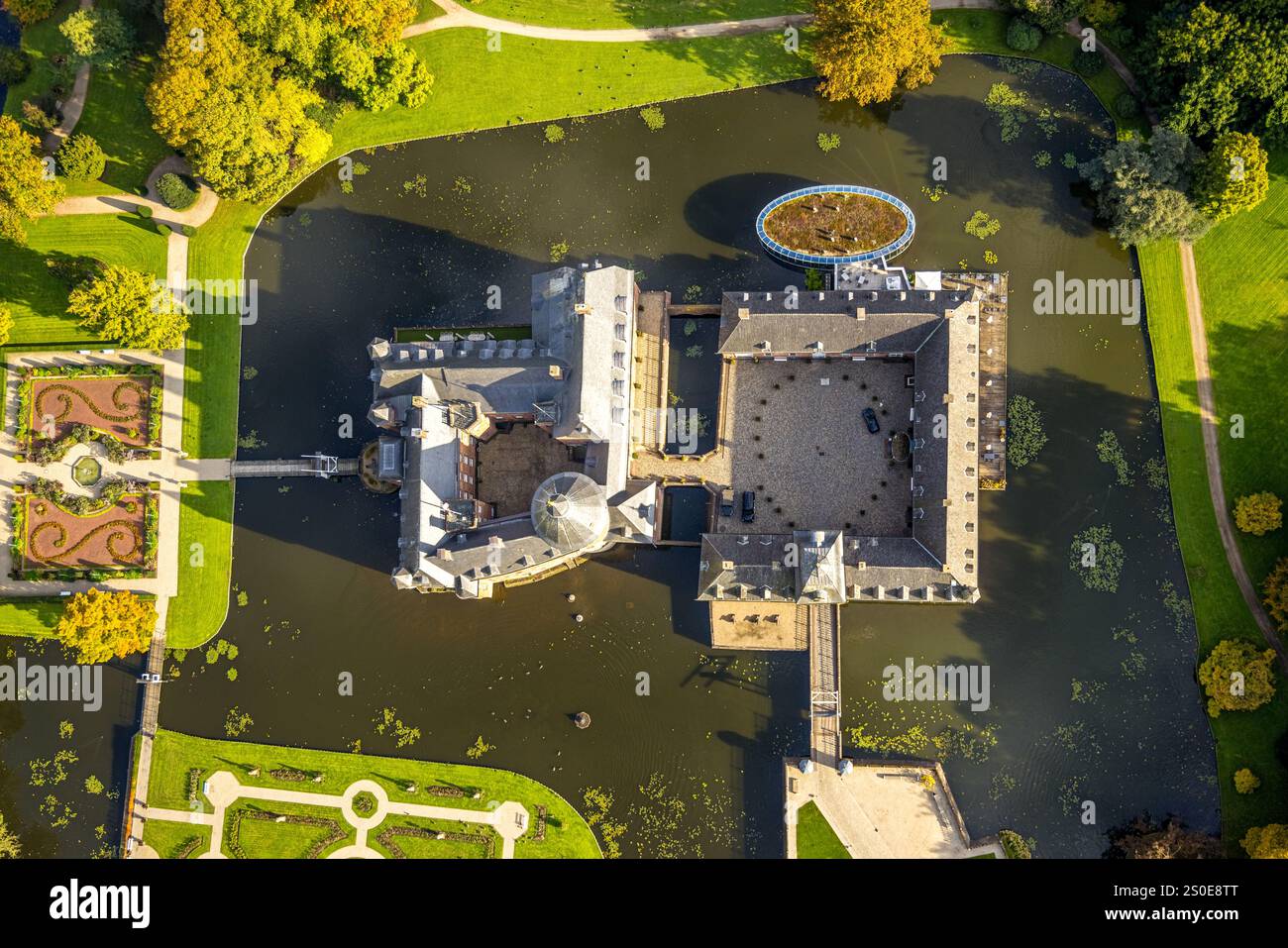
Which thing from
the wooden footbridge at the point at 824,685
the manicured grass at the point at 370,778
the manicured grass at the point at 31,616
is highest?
the manicured grass at the point at 31,616

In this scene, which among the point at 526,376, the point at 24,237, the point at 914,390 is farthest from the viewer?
the point at 24,237

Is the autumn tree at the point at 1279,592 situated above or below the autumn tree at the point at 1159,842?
above

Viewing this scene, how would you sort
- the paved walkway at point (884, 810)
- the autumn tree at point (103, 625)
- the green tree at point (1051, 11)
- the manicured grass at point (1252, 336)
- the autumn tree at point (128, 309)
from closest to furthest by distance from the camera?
1. the paved walkway at point (884, 810)
2. the autumn tree at point (103, 625)
3. the manicured grass at point (1252, 336)
4. the autumn tree at point (128, 309)
5. the green tree at point (1051, 11)

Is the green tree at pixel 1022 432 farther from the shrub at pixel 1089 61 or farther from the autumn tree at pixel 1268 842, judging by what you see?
the autumn tree at pixel 1268 842

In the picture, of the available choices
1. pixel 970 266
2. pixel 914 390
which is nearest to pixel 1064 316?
pixel 970 266

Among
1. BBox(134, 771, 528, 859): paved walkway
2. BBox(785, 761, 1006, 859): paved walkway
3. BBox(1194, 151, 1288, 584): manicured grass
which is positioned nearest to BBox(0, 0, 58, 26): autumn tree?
BBox(134, 771, 528, 859): paved walkway

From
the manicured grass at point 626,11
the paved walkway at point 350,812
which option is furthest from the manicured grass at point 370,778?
the manicured grass at point 626,11
